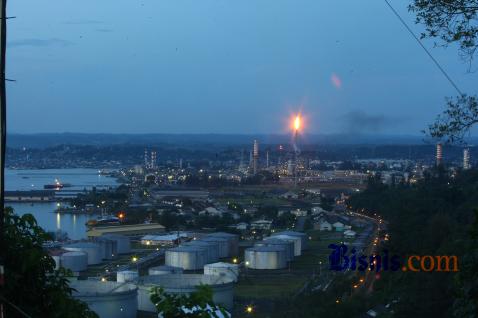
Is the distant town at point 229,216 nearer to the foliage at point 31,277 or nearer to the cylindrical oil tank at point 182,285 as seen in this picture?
the cylindrical oil tank at point 182,285

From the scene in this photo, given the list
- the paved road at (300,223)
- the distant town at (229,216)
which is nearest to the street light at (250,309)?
the distant town at (229,216)

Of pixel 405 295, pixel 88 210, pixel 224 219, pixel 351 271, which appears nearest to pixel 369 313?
pixel 405 295

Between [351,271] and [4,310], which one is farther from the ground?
[4,310]

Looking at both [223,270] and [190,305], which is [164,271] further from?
[190,305]

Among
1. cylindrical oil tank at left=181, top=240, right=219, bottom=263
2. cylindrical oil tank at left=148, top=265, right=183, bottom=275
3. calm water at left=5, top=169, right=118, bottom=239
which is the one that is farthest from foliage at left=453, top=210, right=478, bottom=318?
cylindrical oil tank at left=181, top=240, right=219, bottom=263

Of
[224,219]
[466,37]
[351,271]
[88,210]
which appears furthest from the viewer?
[88,210]

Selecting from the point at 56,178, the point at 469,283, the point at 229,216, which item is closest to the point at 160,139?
the point at 56,178

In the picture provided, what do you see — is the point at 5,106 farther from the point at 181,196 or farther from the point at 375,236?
the point at 181,196
